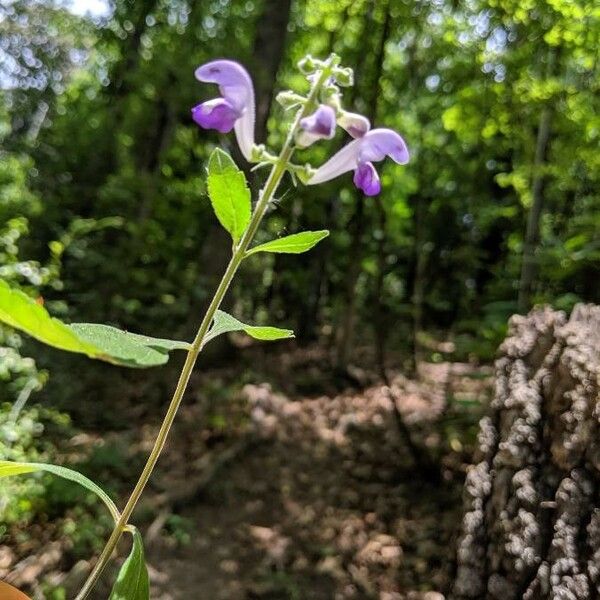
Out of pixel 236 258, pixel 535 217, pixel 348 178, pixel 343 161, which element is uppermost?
pixel 348 178

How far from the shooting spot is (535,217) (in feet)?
16.9

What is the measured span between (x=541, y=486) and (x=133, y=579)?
5.01 ft

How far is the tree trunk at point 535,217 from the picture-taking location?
15.8 ft

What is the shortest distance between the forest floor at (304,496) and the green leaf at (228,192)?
6.12ft

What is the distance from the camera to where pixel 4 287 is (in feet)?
2.82

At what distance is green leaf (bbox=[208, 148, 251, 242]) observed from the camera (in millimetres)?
1202

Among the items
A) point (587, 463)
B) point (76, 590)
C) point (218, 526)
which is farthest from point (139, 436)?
point (587, 463)

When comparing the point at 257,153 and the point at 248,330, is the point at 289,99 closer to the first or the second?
the point at 257,153

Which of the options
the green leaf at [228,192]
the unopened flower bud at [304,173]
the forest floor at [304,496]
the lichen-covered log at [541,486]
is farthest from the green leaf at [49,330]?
the forest floor at [304,496]

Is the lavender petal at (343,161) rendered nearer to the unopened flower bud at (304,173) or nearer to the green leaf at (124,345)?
the unopened flower bud at (304,173)

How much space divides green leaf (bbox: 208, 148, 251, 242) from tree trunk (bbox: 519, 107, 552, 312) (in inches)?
156

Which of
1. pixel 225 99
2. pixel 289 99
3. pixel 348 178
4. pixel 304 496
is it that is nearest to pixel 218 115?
pixel 225 99

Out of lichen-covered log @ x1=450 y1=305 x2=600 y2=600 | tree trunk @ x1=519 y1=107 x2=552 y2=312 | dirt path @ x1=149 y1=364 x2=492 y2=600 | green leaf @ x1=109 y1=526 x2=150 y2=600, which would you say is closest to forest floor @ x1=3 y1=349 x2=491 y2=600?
dirt path @ x1=149 y1=364 x2=492 y2=600

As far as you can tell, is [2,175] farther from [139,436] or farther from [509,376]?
[509,376]
